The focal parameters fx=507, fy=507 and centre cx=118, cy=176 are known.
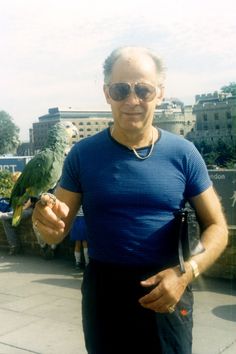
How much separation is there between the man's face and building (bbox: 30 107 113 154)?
427 ft

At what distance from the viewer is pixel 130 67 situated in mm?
2115

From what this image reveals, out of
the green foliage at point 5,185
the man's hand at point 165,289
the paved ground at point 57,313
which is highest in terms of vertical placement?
the man's hand at point 165,289

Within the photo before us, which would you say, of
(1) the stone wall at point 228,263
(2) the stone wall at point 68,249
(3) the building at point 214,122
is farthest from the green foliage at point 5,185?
(3) the building at point 214,122

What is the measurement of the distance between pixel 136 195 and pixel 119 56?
1.94ft

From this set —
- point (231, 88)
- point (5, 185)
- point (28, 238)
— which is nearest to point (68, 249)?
point (28, 238)

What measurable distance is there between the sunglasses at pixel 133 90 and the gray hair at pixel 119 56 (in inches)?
3.1

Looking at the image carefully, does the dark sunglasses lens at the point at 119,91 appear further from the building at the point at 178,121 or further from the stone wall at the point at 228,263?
the building at the point at 178,121

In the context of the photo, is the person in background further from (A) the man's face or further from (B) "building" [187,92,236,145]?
(B) "building" [187,92,236,145]

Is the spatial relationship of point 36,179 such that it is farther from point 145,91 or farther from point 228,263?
point 145,91

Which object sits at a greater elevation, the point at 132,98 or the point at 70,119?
the point at 70,119

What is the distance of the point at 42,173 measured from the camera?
5.18m

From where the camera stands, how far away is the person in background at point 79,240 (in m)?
6.87

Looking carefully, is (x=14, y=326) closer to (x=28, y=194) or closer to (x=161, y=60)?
(x=28, y=194)

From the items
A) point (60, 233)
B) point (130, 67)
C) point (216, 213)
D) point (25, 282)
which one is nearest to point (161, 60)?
point (130, 67)
